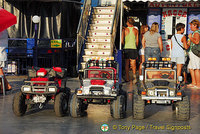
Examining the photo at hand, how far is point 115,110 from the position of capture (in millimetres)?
7996

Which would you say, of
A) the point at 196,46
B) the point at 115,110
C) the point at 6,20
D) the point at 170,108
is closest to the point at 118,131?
the point at 115,110

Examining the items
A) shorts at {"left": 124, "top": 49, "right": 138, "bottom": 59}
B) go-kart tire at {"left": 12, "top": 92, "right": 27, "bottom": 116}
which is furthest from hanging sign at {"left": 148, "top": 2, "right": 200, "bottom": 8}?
go-kart tire at {"left": 12, "top": 92, "right": 27, "bottom": 116}

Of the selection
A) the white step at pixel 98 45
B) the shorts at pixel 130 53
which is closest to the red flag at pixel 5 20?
the shorts at pixel 130 53

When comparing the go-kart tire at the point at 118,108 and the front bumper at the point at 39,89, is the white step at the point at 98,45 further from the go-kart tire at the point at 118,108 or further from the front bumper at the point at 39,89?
the go-kart tire at the point at 118,108

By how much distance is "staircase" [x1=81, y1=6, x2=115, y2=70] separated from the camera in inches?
602

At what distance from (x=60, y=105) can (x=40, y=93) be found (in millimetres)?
520

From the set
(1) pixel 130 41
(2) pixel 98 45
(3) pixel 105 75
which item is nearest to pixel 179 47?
(1) pixel 130 41

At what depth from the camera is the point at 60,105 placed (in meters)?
8.16

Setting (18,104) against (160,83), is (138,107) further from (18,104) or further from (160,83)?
(18,104)

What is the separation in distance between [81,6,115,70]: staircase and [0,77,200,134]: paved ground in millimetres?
5939

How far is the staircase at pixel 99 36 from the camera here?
15297 mm

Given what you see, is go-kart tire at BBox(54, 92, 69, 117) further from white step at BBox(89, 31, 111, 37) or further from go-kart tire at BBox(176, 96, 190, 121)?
white step at BBox(89, 31, 111, 37)

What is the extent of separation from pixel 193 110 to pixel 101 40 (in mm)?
7281

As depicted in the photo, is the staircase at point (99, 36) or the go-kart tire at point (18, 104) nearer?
the go-kart tire at point (18, 104)
